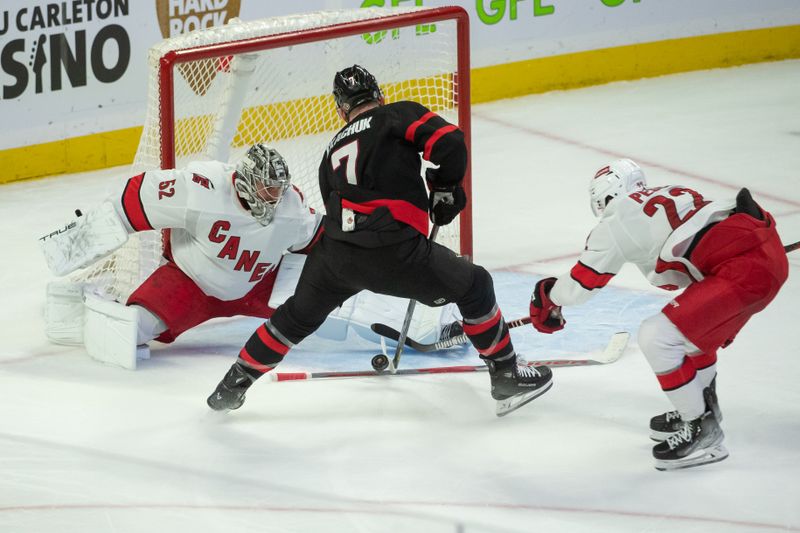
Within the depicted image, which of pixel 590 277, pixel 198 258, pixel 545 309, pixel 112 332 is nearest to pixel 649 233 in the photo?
pixel 590 277

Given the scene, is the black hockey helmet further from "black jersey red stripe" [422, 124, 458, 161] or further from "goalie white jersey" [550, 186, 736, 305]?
"goalie white jersey" [550, 186, 736, 305]

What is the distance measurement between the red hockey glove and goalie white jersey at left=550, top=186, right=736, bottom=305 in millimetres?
157

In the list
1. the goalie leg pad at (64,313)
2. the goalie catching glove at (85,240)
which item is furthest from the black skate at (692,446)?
the goalie leg pad at (64,313)

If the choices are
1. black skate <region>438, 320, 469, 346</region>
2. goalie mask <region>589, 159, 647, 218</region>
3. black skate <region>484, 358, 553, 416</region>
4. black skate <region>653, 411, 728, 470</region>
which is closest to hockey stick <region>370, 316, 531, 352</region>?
black skate <region>438, 320, 469, 346</region>

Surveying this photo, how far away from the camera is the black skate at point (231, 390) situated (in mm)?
4285

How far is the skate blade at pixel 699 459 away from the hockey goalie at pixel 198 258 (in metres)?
1.11

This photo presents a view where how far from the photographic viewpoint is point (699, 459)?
13.0 ft

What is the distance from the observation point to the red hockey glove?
415cm

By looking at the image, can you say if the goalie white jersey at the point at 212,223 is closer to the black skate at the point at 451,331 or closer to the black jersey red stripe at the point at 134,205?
the black jersey red stripe at the point at 134,205

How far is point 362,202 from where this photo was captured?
405cm

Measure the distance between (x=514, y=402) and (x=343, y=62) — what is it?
282 centimetres

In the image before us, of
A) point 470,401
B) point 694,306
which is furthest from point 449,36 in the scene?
point 694,306

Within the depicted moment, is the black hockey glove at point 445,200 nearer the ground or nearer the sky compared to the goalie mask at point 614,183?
nearer the ground

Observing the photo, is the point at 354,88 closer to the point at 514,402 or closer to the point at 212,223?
the point at 212,223
